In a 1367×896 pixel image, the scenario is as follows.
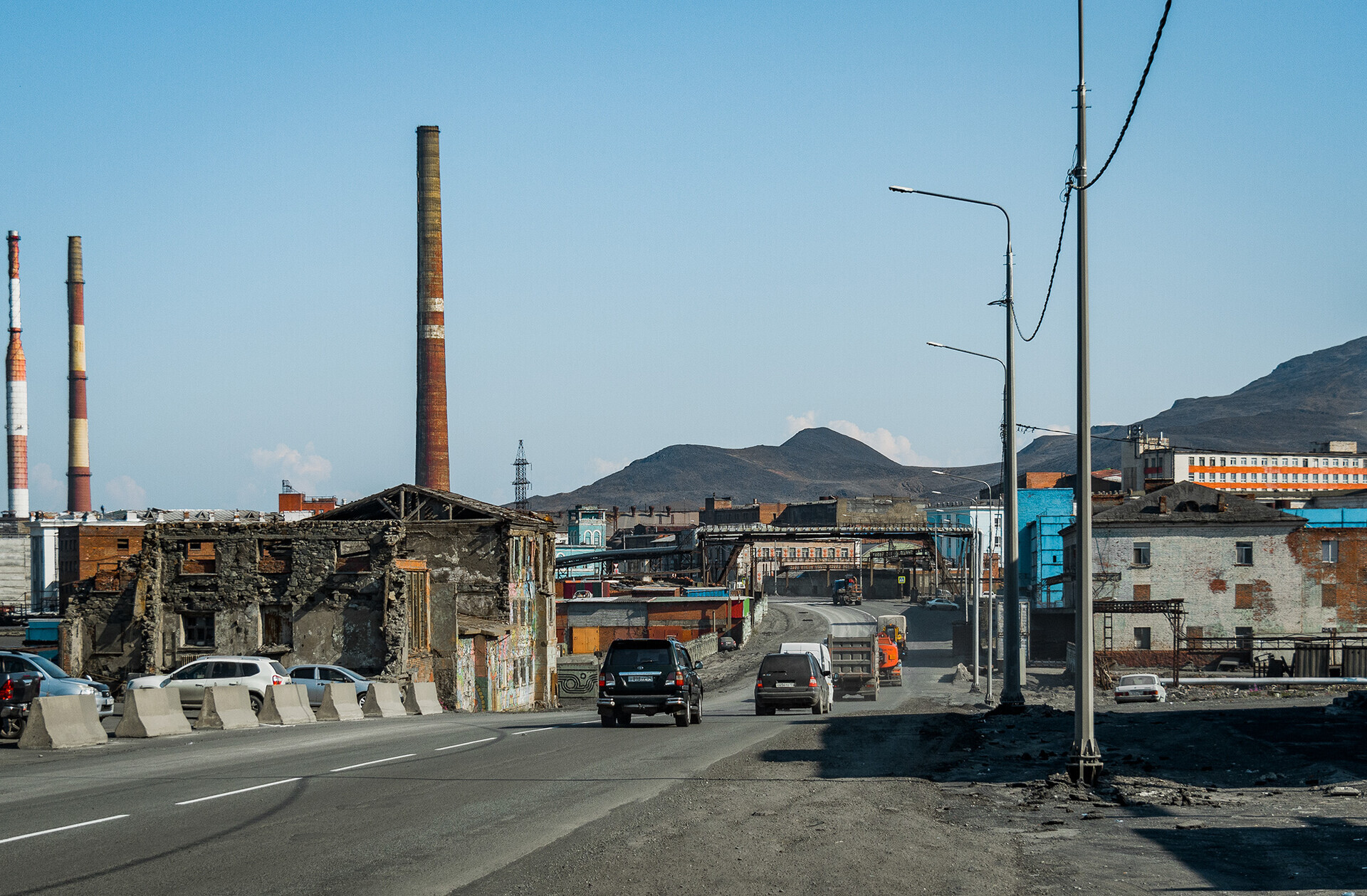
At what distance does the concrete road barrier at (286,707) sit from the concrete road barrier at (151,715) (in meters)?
3.63

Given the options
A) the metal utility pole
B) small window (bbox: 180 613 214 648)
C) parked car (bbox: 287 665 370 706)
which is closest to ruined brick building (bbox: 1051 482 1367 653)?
parked car (bbox: 287 665 370 706)

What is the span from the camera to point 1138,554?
2904 inches

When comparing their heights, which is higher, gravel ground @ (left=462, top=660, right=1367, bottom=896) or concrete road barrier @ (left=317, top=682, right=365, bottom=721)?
gravel ground @ (left=462, top=660, right=1367, bottom=896)

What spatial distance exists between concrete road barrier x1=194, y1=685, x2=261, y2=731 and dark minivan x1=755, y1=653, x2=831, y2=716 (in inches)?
521

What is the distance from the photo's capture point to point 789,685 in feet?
114

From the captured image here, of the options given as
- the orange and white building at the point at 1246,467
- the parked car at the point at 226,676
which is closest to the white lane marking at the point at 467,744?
the parked car at the point at 226,676

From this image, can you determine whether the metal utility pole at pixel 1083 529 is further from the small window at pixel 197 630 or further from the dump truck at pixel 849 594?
the dump truck at pixel 849 594

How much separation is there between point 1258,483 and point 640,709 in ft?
564

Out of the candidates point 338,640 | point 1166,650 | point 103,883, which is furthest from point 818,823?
point 1166,650

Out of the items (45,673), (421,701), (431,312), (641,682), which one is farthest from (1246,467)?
(45,673)

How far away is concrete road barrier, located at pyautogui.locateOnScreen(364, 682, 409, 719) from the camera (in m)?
33.8

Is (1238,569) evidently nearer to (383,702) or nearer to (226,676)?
(383,702)

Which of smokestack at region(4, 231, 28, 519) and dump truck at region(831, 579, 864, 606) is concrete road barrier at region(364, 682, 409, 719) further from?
dump truck at region(831, 579, 864, 606)

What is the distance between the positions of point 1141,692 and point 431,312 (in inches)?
1954
